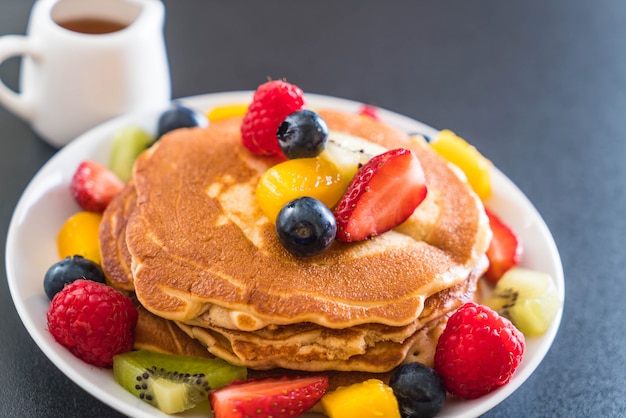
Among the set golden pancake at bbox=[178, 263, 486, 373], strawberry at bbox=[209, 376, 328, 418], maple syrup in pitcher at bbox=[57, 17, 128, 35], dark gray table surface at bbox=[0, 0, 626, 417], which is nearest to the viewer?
strawberry at bbox=[209, 376, 328, 418]

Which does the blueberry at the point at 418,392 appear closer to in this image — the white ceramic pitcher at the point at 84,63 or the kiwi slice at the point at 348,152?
the kiwi slice at the point at 348,152

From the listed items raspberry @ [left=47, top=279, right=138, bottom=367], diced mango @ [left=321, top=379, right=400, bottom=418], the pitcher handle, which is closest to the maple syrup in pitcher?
the pitcher handle

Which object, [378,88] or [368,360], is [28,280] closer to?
[368,360]

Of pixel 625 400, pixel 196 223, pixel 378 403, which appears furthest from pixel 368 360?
pixel 625 400

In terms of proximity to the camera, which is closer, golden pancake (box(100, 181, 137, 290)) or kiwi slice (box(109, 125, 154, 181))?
golden pancake (box(100, 181, 137, 290))

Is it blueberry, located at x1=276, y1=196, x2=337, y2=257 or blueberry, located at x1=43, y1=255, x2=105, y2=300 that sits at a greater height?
blueberry, located at x1=276, y1=196, x2=337, y2=257

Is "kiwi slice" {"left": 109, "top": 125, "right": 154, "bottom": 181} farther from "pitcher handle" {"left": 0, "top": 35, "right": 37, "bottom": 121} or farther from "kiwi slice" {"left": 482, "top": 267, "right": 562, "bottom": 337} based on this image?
"kiwi slice" {"left": 482, "top": 267, "right": 562, "bottom": 337}
